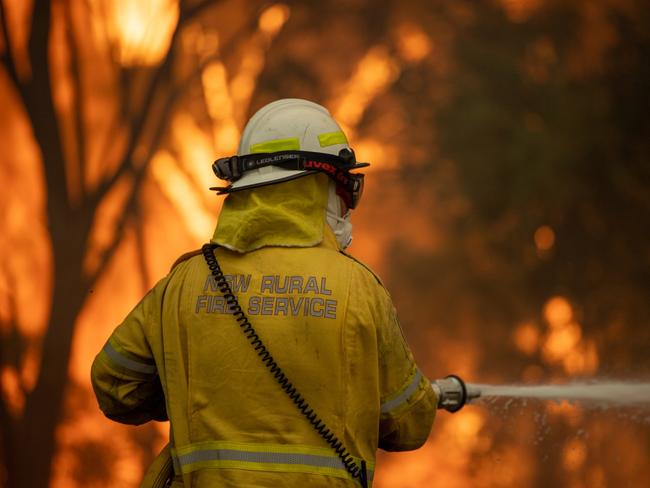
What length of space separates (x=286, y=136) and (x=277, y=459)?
97 cm

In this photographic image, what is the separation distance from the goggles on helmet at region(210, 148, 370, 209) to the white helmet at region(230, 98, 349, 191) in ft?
0.05

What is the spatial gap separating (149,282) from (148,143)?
816 mm

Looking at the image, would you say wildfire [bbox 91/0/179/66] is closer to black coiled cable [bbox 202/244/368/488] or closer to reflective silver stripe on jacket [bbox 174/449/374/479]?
black coiled cable [bbox 202/244/368/488]

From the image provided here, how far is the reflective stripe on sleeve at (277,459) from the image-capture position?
89.0 inches

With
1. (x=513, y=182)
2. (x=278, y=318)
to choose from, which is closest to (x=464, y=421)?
(x=513, y=182)

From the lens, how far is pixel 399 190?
17.6 ft

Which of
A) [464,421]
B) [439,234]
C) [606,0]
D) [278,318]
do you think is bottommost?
[464,421]

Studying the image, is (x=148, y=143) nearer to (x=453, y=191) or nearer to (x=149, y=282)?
(x=149, y=282)

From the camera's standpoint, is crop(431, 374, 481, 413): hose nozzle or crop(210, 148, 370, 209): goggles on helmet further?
crop(431, 374, 481, 413): hose nozzle

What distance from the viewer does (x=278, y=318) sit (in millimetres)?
2326

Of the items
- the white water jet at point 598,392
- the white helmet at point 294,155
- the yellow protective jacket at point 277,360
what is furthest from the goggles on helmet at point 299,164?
the white water jet at point 598,392

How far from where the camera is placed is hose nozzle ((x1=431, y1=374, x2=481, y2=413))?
291 centimetres

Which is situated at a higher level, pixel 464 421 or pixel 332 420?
pixel 332 420

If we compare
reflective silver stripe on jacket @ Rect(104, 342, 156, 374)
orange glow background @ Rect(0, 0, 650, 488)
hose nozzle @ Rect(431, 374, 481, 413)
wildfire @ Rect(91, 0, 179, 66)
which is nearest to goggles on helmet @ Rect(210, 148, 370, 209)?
reflective silver stripe on jacket @ Rect(104, 342, 156, 374)
